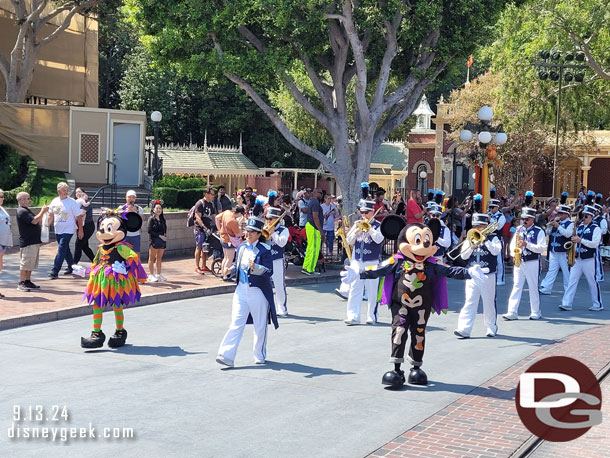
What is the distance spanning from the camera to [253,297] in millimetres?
10062

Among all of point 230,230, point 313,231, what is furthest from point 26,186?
point 313,231

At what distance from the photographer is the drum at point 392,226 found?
10.2 m

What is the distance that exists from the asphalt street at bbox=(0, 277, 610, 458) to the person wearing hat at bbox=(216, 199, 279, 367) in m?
0.30

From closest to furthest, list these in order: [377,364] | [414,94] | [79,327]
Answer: [377,364]
[79,327]
[414,94]

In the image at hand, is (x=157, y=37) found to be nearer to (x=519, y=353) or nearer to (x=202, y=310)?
(x=202, y=310)

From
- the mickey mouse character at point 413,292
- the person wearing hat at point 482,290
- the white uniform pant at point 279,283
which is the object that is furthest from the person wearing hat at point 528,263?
the mickey mouse character at point 413,292

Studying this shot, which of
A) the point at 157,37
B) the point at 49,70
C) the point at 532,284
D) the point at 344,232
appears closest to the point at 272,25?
the point at 157,37

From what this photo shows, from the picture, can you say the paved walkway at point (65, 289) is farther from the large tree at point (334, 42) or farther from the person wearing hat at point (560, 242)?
the person wearing hat at point (560, 242)

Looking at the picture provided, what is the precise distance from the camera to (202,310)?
14039 millimetres

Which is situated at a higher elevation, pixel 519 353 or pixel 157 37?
pixel 157 37

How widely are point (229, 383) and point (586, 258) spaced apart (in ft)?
28.3

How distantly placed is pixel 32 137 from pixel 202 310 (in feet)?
51.6

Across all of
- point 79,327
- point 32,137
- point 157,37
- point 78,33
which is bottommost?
point 79,327

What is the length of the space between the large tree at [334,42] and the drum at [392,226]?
9209 millimetres
